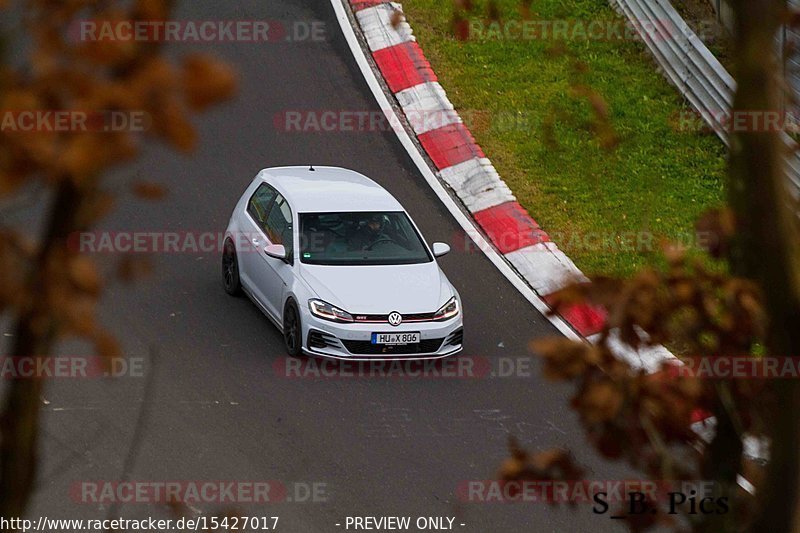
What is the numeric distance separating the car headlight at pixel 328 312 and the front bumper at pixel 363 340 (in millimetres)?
48

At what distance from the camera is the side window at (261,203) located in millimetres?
12867

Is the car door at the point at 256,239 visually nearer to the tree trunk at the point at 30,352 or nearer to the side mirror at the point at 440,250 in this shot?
the side mirror at the point at 440,250

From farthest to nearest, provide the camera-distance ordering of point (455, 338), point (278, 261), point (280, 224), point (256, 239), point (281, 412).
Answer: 1. point (256, 239)
2. point (280, 224)
3. point (278, 261)
4. point (455, 338)
5. point (281, 412)

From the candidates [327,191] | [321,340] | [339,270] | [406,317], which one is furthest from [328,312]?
[327,191]

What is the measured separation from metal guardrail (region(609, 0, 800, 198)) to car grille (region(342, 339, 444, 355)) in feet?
17.4

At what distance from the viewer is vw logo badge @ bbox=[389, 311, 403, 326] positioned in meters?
11.4

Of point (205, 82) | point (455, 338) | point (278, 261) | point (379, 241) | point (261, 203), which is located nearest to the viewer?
point (205, 82)

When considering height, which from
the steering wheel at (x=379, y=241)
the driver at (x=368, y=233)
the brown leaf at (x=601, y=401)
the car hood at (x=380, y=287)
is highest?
the brown leaf at (x=601, y=401)

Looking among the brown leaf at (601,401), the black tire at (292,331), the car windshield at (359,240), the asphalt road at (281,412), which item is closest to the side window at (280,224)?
the car windshield at (359,240)

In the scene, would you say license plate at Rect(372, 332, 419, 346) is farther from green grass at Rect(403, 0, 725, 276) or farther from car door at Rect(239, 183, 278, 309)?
green grass at Rect(403, 0, 725, 276)

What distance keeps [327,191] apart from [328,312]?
1.80m

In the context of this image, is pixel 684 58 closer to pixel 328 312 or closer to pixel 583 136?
pixel 583 136

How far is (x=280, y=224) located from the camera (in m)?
12.5

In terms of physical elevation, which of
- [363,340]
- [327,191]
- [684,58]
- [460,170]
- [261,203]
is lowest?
[460,170]
